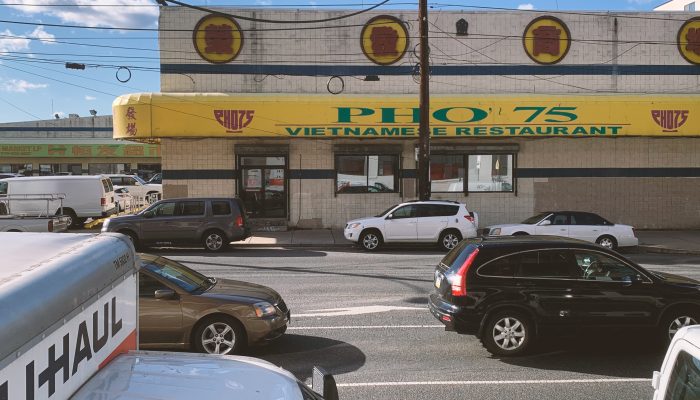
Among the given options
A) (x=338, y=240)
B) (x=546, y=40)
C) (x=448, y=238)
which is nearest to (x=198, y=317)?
(x=448, y=238)

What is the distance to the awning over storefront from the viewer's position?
21000 millimetres

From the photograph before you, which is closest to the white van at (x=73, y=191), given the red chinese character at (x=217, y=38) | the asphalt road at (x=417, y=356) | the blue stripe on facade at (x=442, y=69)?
the blue stripe on facade at (x=442, y=69)

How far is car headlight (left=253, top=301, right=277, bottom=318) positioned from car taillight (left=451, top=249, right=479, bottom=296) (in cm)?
234

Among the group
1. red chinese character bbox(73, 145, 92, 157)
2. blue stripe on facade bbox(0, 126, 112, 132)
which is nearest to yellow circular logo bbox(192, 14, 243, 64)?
red chinese character bbox(73, 145, 92, 157)

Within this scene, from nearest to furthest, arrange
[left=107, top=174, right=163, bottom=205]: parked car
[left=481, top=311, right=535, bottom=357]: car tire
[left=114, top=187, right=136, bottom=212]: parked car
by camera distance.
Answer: [left=481, top=311, right=535, bottom=357]: car tire
[left=114, top=187, right=136, bottom=212]: parked car
[left=107, top=174, right=163, bottom=205]: parked car

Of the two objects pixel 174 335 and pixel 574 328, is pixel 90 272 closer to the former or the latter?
pixel 174 335

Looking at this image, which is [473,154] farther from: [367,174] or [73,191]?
[73,191]

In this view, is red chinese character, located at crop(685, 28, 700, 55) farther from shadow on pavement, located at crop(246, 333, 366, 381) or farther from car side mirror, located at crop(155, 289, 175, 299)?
car side mirror, located at crop(155, 289, 175, 299)

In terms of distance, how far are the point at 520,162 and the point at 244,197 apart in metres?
10.3

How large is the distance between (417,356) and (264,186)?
15.8m

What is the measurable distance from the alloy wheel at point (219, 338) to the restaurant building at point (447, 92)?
15176 millimetres

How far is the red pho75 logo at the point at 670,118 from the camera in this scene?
850 inches

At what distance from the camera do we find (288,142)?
74.8 feet

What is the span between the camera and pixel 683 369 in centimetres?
300
